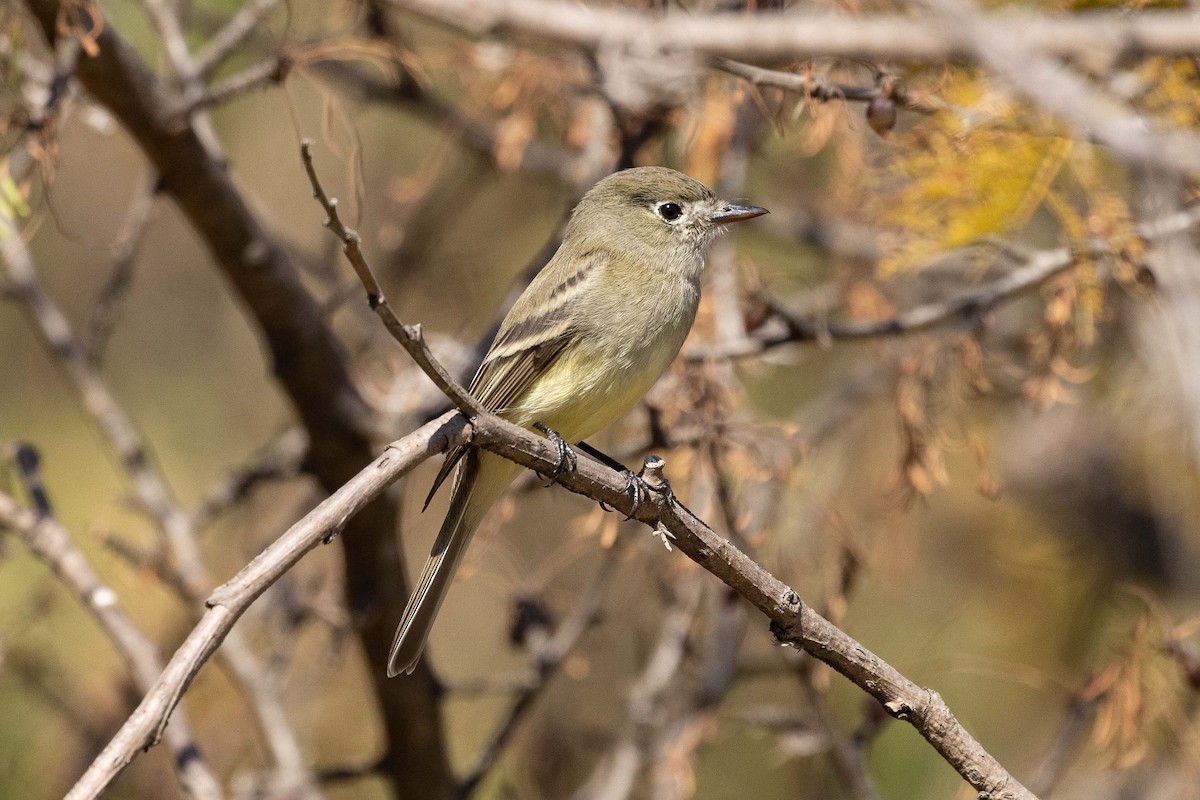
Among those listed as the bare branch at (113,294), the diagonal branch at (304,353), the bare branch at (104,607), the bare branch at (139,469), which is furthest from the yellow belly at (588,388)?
the bare branch at (113,294)

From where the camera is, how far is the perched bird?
3.07m

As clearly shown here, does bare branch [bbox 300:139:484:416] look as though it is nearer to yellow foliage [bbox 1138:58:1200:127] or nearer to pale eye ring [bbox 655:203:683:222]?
pale eye ring [bbox 655:203:683:222]

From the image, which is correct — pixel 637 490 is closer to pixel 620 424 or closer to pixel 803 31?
pixel 803 31

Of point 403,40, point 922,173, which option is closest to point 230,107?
point 403,40

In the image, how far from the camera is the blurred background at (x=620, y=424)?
3.23m

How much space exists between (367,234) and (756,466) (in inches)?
115

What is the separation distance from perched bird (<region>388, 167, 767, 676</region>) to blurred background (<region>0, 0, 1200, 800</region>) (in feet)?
0.58

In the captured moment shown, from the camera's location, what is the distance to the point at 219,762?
4855 mm

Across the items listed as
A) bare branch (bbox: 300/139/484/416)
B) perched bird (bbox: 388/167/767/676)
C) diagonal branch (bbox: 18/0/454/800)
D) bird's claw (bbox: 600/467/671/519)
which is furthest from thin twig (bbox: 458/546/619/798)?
bare branch (bbox: 300/139/484/416)

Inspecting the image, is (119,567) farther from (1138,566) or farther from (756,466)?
(1138,566)

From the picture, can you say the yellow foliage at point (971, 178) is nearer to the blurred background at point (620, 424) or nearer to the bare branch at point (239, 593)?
the blurred background at point (620, 424)

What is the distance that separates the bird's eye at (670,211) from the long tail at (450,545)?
1.01 metres

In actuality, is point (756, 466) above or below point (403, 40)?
below

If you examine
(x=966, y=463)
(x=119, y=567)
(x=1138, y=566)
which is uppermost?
(x=966, y=463)
